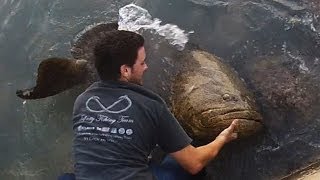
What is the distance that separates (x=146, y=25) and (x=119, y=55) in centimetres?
310

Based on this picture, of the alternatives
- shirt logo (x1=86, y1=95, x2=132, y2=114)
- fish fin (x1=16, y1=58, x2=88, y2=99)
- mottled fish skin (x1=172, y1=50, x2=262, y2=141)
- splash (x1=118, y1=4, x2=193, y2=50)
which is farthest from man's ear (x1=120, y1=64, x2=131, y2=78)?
splash (x1=118, y1=4, x2=193, y2=50)

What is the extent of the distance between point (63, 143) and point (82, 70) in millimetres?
936

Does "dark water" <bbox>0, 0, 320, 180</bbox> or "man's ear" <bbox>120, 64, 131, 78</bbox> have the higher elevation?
"man's ear" <bbox>120, 64, 131, 78</bbox>

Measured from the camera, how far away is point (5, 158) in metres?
6.24

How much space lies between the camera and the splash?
6.27 metres

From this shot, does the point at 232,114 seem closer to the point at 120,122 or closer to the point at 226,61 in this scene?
the point at 226,61

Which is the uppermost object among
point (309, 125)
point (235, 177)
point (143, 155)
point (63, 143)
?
point (143, 155)

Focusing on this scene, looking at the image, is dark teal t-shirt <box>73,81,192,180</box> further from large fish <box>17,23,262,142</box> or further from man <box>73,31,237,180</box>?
large fish <box>17,23,262,142</box>

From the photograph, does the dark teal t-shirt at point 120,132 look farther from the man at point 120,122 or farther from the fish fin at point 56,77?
the fish fin at point 56,77

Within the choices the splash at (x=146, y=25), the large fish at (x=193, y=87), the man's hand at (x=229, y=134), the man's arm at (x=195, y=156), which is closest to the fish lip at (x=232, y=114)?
the large fish at (x=193, y=87)

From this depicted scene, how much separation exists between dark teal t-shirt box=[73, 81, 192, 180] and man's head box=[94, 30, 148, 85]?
8 centimetres

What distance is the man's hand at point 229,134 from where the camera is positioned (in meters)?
4.15

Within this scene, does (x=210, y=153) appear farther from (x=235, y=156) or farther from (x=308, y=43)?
(x=308, y=43)

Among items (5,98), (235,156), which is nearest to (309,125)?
(235,156)
